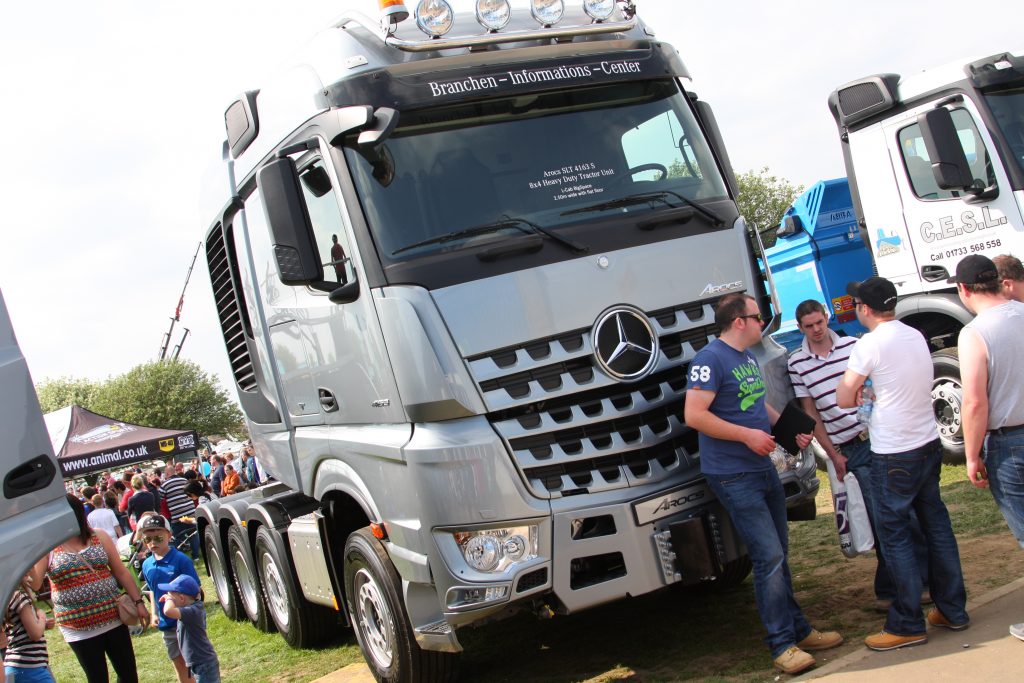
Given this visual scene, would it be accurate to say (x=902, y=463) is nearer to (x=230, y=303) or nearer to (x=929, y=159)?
(x=929, y=159)

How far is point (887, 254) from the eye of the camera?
794cm

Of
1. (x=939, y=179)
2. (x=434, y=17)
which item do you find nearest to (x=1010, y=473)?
(x=939, y=179)

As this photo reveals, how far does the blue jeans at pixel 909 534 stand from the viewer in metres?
4.55

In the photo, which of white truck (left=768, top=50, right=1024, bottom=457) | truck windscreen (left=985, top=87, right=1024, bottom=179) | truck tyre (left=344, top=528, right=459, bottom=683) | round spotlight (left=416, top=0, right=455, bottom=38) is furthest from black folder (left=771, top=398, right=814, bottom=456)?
truck windscreen (left=985, top=87, right=1024, bottom=179)

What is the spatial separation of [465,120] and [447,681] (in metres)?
3.08

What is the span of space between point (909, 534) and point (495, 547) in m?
2.04

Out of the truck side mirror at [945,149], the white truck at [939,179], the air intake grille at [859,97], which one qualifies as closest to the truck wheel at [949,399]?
the white truck at [939,179]

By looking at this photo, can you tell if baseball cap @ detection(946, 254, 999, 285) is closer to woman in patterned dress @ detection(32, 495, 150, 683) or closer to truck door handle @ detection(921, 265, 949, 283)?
truck door handle @ detection(921, 265, 949, 283)

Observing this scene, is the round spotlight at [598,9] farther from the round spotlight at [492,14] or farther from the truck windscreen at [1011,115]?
the truck windscreen at [1011,115]

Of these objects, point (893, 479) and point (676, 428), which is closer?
point (893, 479)

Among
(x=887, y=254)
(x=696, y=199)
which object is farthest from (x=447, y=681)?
(x=887, y=254)

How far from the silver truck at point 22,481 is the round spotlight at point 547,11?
321 cm

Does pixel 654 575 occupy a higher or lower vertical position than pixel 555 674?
higher

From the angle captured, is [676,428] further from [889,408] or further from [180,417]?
[180,417]
